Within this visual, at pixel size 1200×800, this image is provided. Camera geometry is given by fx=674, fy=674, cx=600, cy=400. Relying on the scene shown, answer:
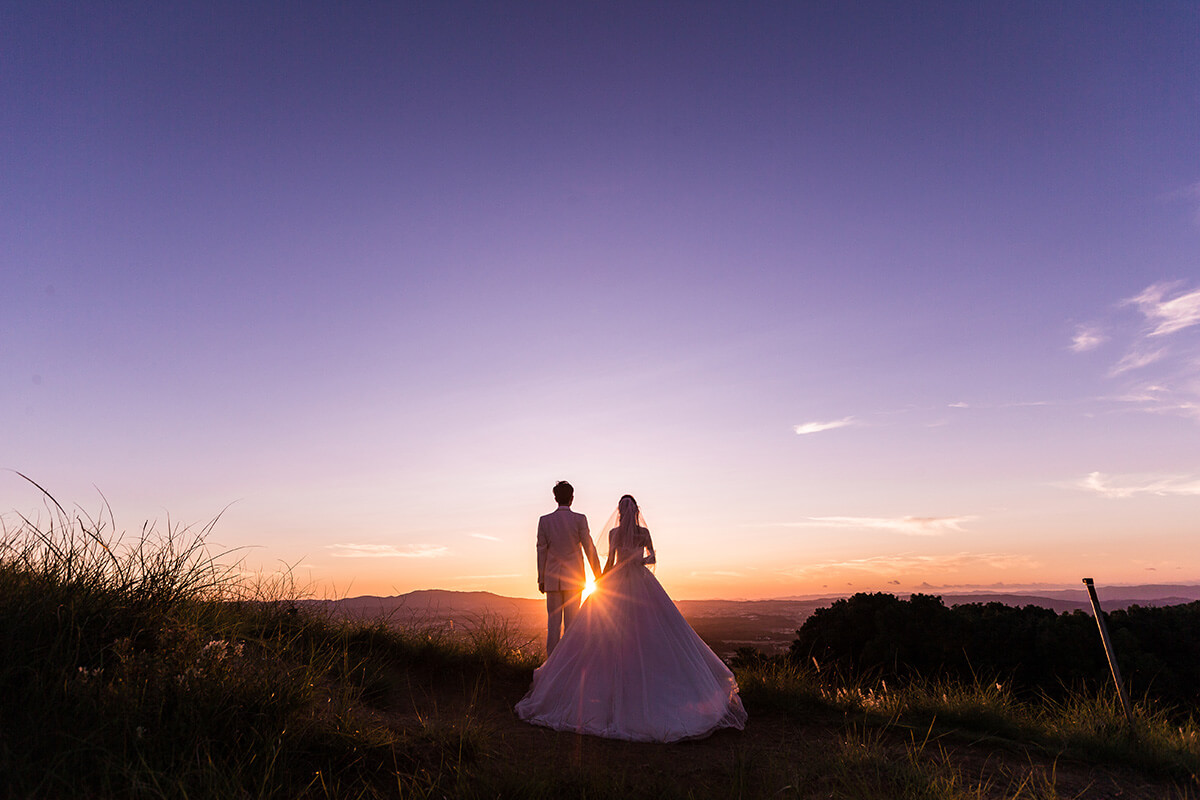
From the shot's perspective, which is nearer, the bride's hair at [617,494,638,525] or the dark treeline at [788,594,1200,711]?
the bride's hair at [617,494,638,525]

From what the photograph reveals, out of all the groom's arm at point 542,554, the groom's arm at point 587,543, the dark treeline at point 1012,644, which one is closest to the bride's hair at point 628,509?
the groom's arm at point 587,543

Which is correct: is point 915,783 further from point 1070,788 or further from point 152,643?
point 152,643

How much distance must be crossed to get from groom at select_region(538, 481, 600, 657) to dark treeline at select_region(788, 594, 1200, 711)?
656cm

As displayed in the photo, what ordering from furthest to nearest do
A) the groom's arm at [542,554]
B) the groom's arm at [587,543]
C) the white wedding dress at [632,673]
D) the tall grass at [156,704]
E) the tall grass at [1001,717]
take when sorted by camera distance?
the groom's arm at [542,554], the groom's arm at [587,543], the tall grass at [1001,717], the white wedding dress at [632,673], the tall grass at [156,704]

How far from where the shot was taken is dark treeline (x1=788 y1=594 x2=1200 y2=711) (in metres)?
13.1

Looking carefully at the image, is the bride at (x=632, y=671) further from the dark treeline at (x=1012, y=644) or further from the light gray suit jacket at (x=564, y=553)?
the dark treeline at (x=1012, y=644)

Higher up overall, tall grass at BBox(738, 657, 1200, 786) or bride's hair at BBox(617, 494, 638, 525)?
bride's hair at BBox(617, 494, 638, 525)

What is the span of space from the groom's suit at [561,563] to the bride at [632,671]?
1533 mm

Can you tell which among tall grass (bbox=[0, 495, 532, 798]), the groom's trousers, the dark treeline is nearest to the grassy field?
tall grass (bbox=[0, 495, 532, 798])

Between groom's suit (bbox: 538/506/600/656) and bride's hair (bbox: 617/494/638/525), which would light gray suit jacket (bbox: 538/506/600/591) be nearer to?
groom's suit (bbox: 538/506/600/656)

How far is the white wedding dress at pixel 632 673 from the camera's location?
23.8ft

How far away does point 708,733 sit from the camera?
733cm

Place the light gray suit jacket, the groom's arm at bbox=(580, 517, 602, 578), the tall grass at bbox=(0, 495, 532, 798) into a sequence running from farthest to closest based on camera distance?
the light gray suit jacket → the groom's arm at bbox=(580, 517, 602, 578) → the tall grass at bbox=(0, 495, 532, 798)

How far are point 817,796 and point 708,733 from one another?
2.16m
